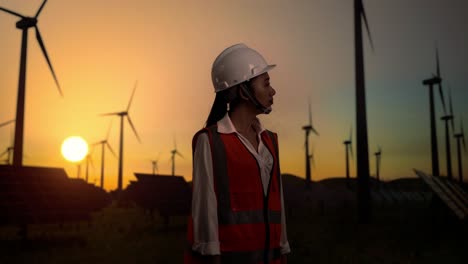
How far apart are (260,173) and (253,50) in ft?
2.84

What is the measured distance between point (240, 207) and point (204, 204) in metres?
0.20

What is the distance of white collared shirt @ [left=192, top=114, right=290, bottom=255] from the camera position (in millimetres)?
2457

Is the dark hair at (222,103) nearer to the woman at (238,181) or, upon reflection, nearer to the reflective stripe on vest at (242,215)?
the woman at (238,181)

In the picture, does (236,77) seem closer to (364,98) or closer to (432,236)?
(432,236)

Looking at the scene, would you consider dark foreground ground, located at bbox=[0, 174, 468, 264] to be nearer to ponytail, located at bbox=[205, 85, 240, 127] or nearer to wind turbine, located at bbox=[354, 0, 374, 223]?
wind turbine, located at bbox=[354, 0, 374, 223]

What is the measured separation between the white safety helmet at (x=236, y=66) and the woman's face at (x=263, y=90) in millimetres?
39

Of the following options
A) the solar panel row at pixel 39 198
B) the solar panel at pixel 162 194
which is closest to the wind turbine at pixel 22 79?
the solar panel row at pixel 39 198

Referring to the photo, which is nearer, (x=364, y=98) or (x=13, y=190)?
(x=13, y=190)

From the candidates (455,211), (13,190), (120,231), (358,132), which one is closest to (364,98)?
(358,132)

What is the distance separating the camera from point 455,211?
13938mm

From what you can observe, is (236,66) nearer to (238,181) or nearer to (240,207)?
(238,181)

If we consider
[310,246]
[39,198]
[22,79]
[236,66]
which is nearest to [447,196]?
[310,246]

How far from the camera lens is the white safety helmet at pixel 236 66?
2.83 meters

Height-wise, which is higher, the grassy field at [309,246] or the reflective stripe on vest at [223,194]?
the reflective stripe on vest at [223,194]
